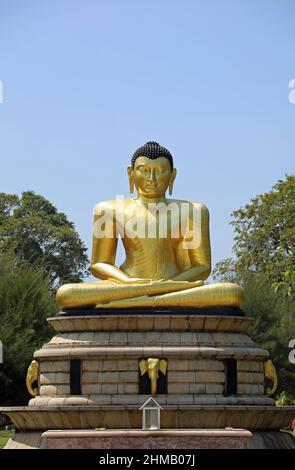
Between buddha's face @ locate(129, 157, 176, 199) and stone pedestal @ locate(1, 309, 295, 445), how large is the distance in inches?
130

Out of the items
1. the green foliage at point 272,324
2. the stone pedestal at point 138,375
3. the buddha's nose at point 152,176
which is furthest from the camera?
the green foliage at point 272,324

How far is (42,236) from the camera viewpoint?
64625 mm

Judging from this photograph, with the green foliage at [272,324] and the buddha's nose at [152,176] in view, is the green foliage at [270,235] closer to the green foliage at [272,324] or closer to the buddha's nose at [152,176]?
the green foliage at [272,324]

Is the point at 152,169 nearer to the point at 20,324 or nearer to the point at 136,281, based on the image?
the point at 136,281

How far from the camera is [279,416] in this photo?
27.1 m

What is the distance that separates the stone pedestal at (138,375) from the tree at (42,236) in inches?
1394

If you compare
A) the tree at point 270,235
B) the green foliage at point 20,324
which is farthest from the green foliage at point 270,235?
the green foliage at point 20,324

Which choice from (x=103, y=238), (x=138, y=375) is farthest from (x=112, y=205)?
(x=138, y=375)

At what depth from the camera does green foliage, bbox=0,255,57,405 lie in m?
38.0

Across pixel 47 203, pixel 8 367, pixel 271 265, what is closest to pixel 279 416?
pixel 8 367

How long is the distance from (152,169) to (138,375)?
4.93 m

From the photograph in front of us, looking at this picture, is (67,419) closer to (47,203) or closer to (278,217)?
(278,217)

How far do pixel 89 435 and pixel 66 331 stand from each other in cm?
392

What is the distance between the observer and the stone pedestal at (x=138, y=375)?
85.5 ft
